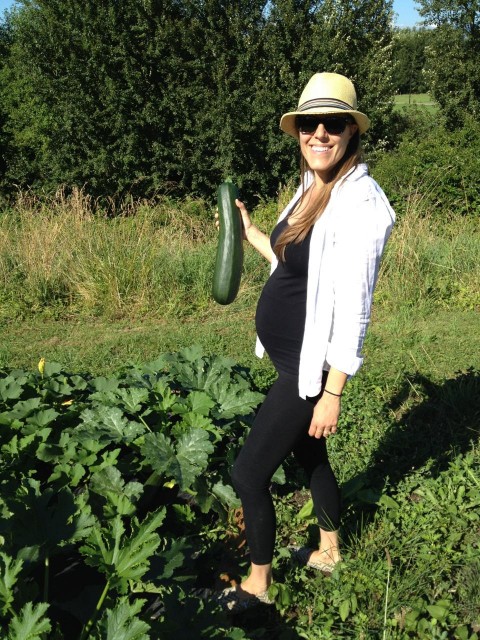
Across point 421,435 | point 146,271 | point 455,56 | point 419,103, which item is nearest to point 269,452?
point 421,435

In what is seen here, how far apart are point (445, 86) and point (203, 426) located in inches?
813

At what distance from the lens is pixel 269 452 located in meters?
2.41

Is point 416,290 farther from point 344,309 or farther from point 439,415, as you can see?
point 344,309

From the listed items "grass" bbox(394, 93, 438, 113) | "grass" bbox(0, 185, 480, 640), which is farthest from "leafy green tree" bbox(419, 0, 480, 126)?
"grass" bbox(0, 185, 480, 640)

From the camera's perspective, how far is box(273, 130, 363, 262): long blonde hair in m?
2.24

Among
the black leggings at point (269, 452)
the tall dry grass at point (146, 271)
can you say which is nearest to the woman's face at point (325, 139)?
the black leggings at point (269, 452)

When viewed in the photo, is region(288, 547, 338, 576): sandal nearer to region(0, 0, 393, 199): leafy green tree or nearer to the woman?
the woman

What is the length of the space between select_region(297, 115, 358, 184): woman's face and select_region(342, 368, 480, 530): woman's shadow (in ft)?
5.52

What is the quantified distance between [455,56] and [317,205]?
21.2 m

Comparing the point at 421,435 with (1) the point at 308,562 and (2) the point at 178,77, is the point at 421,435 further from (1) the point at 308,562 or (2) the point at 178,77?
(2) the point at 178,77

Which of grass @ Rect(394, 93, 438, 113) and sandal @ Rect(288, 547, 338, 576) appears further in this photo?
grass @ Rect(394, 93, 438, 113)

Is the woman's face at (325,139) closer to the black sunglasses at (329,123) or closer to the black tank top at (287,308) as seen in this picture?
the black sunglasses at (329,123)

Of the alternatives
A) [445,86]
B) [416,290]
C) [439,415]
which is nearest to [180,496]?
[439,415]

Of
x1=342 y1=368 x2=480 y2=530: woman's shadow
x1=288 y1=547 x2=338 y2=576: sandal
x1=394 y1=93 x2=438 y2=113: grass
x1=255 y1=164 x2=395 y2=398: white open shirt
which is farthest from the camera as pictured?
x1=394 y1=93 x2=438 y2=113: grass
